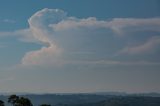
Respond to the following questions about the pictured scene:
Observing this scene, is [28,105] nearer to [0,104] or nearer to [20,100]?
[20,100]

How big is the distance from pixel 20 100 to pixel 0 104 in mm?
5640

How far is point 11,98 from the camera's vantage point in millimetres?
83562

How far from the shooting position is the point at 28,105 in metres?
81.2

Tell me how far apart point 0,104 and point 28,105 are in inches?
279

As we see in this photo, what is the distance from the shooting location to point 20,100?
267 feet

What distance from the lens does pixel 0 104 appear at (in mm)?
84438

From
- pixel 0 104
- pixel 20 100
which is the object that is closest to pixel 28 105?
pixel 20 100

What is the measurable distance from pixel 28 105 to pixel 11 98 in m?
4.64

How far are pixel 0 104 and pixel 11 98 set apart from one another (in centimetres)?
296
